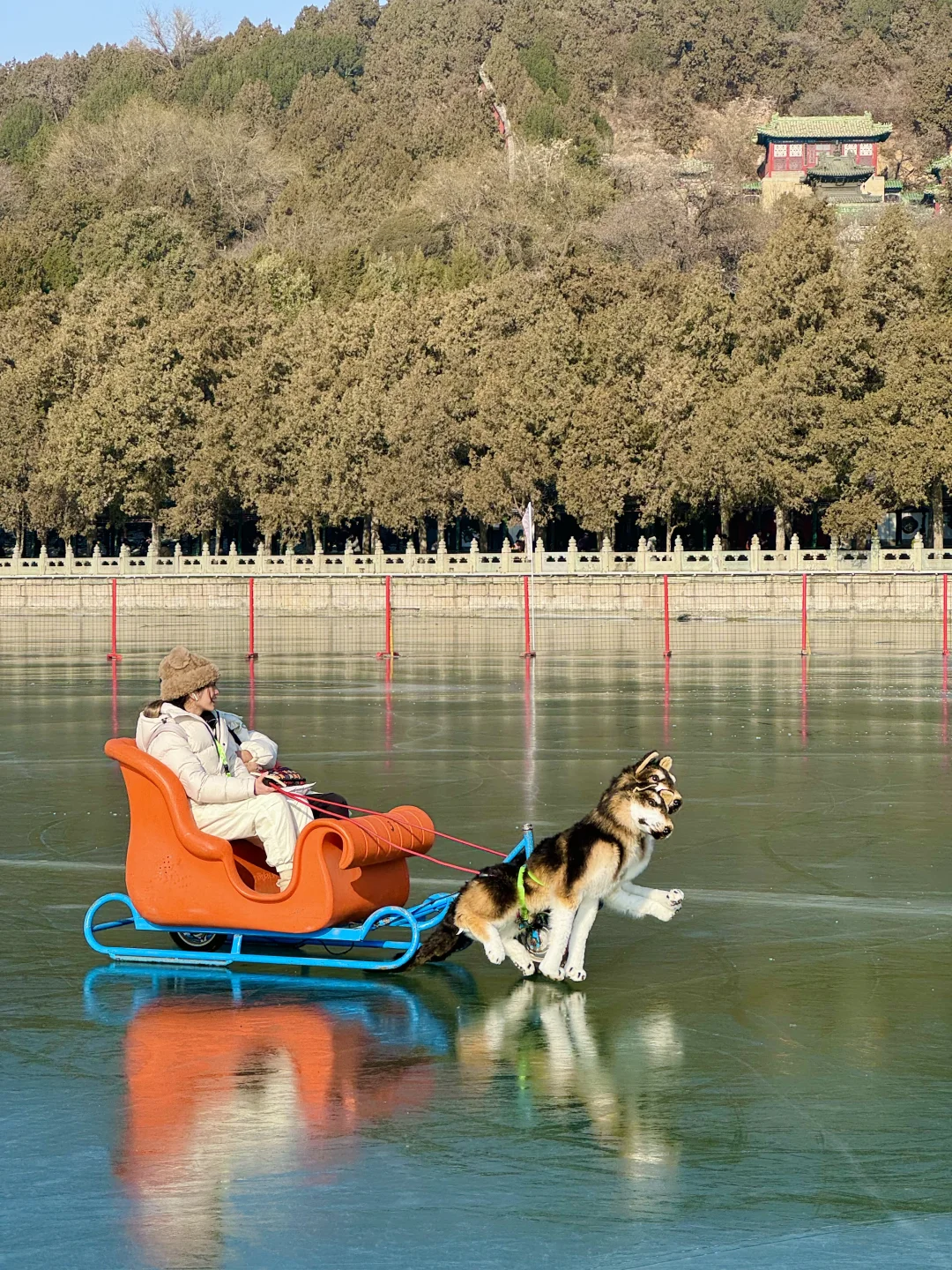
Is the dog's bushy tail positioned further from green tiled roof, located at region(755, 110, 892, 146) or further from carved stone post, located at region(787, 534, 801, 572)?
green tiled roof, located at region(755, 110, 892, 146)

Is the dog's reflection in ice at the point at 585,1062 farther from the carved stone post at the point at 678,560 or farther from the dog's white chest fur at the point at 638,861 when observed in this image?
the carved stone post at the point at 678,560

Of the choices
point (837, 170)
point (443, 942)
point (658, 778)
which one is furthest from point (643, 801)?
point (837, 170)

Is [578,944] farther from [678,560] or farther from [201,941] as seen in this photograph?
[678,560]

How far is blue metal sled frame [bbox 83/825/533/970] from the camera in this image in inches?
301

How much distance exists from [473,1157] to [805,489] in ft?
175

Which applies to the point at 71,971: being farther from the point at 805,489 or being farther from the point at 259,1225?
the point at 805,489

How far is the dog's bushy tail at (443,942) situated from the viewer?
7.70 meters

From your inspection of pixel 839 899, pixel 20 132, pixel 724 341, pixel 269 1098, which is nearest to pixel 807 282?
pixel 724 341

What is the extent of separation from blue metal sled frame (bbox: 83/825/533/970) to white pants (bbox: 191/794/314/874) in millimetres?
353

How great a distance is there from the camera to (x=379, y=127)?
390ft

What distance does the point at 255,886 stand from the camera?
814 cm

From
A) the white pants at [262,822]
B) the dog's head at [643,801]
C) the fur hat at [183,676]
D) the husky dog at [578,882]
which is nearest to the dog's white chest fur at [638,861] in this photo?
the husky dog at [578,882]

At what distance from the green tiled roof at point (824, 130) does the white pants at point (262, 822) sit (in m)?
116

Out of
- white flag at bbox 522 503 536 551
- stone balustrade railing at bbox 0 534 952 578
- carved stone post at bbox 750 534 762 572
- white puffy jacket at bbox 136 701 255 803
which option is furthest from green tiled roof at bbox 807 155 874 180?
white puffy jacket at bbox 136 701 255 803
